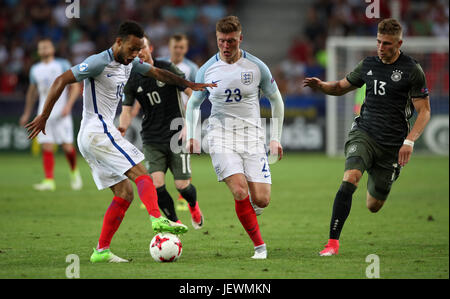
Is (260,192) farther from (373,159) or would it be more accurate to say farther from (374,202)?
(374,202)

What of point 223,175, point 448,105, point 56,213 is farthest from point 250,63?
point 448,105

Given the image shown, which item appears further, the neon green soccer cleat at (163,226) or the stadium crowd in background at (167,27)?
the stadium crowd in background at (167,27)

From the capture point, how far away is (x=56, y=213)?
37.4ft

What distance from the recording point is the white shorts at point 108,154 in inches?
290

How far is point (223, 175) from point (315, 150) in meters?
15.6

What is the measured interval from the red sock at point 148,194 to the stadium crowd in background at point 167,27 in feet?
55.8

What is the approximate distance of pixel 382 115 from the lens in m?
8.18

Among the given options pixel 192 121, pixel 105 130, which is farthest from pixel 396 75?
pixel 105 130

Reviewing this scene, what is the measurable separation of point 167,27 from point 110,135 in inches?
→ 771

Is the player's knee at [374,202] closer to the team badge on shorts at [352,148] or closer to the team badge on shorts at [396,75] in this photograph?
the team badge on shorts at [352,148]

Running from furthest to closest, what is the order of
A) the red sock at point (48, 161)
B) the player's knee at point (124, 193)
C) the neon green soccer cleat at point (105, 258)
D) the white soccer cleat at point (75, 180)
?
the white soccer cleat at point (75, 180) → the red sock at point (48, 161) → the player's knee at point (124, 193) → the neon green soccer cleat at point (105, 258)

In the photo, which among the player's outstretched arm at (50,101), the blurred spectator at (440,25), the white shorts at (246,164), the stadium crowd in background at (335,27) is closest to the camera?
the player's outstretched arm at (50,101)

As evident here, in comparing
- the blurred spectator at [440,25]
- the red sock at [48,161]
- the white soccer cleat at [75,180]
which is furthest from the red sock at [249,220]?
the blurred spectator at [440,25]

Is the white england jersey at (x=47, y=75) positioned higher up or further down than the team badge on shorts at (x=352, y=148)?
higher up
